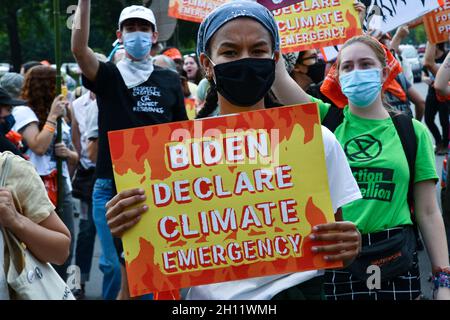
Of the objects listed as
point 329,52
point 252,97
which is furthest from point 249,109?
point 329,52

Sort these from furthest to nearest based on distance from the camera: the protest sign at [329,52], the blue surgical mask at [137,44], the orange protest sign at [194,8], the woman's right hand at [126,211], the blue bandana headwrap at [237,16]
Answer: the orange protest sign at [194,8] → the protest sign at [329,52] → the blue surgical mask at [137,44] → the blue bandana headwrap at [237,16] → the woman's right hand at [126,211]

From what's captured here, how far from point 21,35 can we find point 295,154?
173 feet

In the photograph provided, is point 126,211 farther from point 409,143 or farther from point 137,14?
point 137,14

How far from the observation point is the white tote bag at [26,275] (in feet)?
9.23

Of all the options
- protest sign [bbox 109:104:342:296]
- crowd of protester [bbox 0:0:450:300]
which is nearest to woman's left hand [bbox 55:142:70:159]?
crowd of protester [bbox 0:0:450:300]

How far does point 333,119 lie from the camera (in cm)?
401

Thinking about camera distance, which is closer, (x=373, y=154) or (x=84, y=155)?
(x=373, y=154)

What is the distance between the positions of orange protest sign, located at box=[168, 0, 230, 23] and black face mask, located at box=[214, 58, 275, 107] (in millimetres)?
5239

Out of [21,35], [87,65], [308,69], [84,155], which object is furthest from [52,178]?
[21,35]

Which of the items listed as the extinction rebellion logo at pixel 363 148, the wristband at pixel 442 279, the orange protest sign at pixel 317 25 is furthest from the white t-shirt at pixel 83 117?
the wristband at pixel 442 279

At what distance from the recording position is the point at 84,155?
26.1ft

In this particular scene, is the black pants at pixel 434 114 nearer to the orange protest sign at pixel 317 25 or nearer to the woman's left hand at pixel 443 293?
the orange protest sign at pixel 317 25

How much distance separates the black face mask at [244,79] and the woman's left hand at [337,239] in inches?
20.0

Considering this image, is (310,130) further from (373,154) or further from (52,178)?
(52,178)
